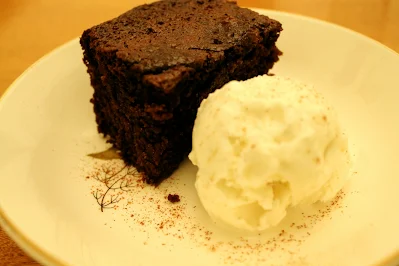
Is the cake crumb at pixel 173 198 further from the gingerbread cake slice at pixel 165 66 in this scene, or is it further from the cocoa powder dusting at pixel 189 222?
the gingerbread cake slice at pixel 165 66

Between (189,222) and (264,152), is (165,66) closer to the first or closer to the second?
(264,152)

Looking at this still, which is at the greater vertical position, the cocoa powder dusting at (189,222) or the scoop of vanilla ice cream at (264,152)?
the scoop of vanilla ice cream at (264,152)


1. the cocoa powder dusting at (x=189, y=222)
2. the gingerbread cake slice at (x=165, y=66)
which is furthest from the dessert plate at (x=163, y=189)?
the gingerbread cake slice at (x=165, y=66)

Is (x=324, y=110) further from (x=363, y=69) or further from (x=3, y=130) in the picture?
(x=3, y=130)

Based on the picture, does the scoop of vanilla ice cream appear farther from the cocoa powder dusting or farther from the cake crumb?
the cake crumb

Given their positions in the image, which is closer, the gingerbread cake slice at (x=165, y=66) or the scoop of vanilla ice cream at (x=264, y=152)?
the scoop of vanilla ice cream at (x=264, y=152)

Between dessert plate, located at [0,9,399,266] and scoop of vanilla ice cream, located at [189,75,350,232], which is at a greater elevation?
scoop of vanilla ice cream, located at [189,75,350,232]

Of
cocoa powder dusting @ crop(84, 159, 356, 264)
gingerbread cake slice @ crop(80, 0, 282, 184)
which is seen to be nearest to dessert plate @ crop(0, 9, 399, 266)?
cocoa powder dusting @ crop(84, 159, 356, 264)

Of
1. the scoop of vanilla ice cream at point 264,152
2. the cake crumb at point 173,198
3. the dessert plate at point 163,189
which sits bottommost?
the cake crumb at point 173,198

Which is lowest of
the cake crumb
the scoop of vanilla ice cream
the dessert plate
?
the cake crumb
